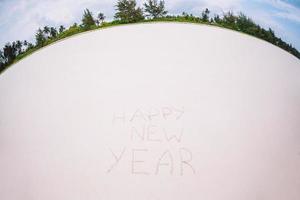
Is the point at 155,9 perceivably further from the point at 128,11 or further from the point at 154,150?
the point at 154,150

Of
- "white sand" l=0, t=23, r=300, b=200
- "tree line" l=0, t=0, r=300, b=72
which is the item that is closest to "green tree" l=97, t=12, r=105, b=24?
"tree line" l=0, t=0, r=300, b=72

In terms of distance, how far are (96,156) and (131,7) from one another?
209 cm

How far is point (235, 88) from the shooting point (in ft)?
8.24

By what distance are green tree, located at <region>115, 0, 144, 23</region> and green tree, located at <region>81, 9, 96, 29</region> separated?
287mm

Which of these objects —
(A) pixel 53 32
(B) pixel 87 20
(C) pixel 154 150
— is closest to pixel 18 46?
(A) pixel 53 32

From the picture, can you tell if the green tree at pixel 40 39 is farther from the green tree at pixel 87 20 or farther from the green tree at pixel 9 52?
the green tree at pixel 87 20

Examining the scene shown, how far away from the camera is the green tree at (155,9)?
3627 millimetres

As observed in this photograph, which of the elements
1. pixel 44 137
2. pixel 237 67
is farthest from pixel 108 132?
pixel 237 67

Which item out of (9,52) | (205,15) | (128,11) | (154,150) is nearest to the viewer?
(154,150)

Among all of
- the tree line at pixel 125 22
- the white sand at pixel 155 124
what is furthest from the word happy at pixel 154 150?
the tree line at pixel 125 22

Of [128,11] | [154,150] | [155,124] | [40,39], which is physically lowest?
[154,150]

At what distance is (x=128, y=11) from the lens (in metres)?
3.86

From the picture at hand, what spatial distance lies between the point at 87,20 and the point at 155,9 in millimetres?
754

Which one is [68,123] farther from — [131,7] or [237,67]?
[131,7]
